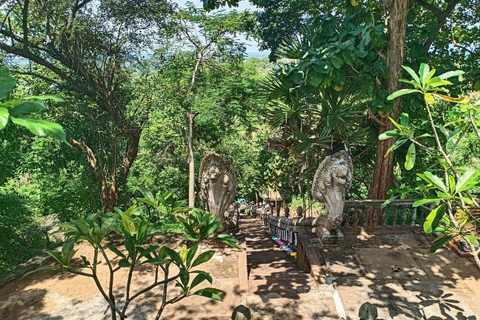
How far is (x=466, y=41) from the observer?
8164mm

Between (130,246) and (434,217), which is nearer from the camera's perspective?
(130,246)

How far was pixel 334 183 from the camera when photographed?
525cm

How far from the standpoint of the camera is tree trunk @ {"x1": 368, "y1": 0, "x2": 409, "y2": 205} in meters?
5.82

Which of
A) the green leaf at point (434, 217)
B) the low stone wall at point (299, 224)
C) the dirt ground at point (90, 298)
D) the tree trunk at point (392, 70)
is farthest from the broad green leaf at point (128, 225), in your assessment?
the tree trunk at point (392, 70)

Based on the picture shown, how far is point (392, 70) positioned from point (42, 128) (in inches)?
245

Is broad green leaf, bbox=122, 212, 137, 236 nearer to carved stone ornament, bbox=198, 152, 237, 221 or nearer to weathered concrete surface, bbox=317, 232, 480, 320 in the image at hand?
weathered concrete surface, bbox=317, 232, 480, 320

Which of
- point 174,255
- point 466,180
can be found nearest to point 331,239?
point 466,180

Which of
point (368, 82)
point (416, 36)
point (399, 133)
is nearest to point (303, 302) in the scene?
point (399, 133)

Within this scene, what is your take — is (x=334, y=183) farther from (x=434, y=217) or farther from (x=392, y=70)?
(x=434, y=217)

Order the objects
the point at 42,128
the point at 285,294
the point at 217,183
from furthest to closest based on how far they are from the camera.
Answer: the point at 217,183, the point at 285,294, the point at 42,128

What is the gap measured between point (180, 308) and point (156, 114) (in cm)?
Result: 668

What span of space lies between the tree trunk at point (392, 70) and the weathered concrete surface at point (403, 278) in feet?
3.77

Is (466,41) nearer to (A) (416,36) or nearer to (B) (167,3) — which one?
(A) (416,36)

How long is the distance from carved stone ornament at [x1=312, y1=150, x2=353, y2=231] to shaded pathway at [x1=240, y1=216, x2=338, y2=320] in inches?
43.3
